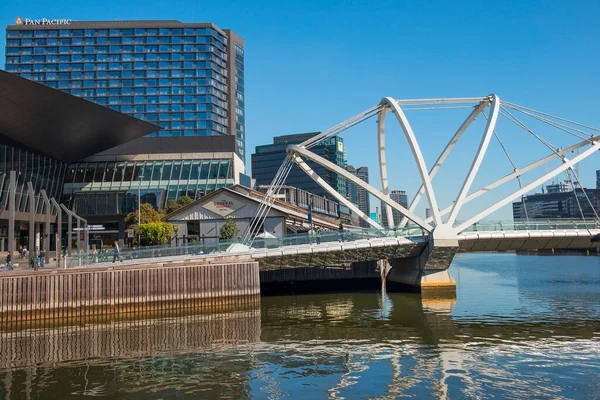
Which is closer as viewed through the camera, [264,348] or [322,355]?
[322,355]

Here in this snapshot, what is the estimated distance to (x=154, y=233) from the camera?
50438 millimetres

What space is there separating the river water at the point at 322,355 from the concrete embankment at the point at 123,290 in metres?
1.91

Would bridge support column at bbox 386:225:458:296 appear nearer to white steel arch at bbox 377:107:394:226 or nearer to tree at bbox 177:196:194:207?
white steel arch at bbox 377:107:394:226

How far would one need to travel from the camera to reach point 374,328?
29.3 meters

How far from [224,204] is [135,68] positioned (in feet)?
310

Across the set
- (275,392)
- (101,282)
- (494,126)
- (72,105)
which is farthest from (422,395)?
(72,105)

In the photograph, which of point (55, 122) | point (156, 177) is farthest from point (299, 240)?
point (156, 177)

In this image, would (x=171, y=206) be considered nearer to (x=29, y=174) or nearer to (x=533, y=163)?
(x=29, y=174)

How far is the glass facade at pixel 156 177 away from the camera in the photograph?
7781 cm

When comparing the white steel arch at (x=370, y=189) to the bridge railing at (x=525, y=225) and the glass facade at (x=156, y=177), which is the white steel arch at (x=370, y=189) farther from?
the glass facade at (x=156, y=177)

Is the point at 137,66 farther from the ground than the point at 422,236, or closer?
farther from the ground

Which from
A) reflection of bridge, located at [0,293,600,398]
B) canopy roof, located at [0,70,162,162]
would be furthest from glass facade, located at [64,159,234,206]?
reflection of bridge, located at [0,293,600,398]

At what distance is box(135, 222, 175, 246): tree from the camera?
50.4 meters

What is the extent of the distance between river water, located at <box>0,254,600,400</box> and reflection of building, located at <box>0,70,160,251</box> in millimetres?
22845
